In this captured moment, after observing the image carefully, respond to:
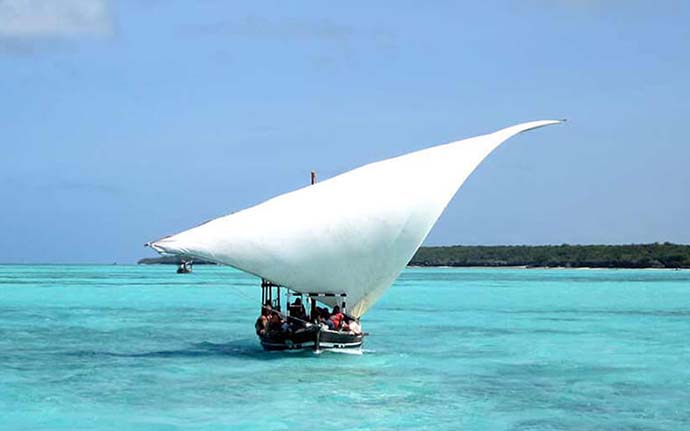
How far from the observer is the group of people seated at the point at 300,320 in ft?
71.6

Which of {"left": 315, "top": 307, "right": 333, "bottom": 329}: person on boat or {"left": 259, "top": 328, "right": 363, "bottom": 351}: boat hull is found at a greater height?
{"left": 315, "top": 307, "right": 333, "bottom": 329}: person on boat

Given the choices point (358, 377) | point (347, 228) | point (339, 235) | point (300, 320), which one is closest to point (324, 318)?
point (300, 320)

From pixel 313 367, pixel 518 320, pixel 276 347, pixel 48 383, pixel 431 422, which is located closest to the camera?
pixel 431 422

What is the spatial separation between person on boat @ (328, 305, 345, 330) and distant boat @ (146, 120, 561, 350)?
0.06 m

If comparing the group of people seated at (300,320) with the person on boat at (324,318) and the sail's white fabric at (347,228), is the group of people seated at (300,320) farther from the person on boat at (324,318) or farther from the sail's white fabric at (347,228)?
the sail's white fabric at (347,228)

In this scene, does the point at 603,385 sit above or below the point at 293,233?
below

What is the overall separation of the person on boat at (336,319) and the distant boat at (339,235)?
0.20 feet

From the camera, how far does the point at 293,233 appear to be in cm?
2111

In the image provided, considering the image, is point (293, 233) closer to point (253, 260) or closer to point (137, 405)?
point (253, 260)

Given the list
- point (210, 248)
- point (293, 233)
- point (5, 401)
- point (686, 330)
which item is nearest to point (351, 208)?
point (293, 233)

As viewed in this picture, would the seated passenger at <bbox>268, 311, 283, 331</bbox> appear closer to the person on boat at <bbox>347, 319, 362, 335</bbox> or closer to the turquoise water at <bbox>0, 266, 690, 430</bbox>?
the turquoise water at <bbox>0, 266, 690, 430</bbox>

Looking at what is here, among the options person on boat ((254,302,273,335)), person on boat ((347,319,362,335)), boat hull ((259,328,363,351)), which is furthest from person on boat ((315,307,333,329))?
person on boat ((254,302,273,335))

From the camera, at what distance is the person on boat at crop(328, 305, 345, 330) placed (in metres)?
21.8

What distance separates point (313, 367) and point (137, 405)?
463 cm
